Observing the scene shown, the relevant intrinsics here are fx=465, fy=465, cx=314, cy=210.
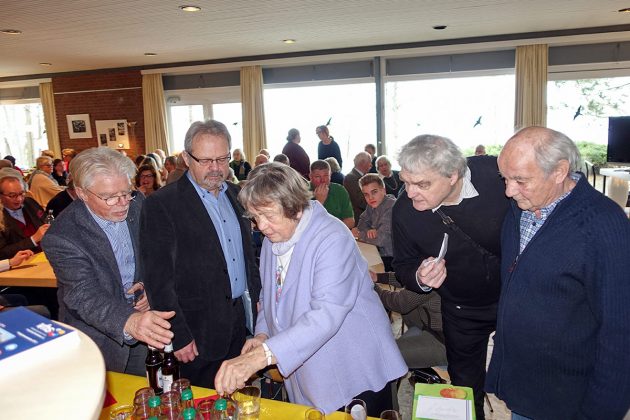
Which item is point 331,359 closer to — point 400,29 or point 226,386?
point 226,386

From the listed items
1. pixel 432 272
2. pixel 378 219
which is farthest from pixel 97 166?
pixel 378 219

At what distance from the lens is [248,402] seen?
1496 mm

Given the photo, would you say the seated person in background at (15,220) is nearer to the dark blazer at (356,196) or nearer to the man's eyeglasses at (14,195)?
the man's eyeglasses at (14,195)

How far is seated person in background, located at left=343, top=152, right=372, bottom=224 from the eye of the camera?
18.5ft

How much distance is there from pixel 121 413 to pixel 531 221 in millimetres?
1557

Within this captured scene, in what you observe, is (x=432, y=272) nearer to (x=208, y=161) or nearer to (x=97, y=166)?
(x=208, y=161)

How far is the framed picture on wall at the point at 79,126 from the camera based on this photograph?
37.0 ft

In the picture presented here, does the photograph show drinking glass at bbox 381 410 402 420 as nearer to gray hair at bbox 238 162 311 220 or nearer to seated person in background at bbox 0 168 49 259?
gray hair at bbox 238 162 311 220

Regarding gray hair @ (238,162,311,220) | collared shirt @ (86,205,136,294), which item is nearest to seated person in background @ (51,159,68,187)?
collared shirt @ (86,205,136,294)

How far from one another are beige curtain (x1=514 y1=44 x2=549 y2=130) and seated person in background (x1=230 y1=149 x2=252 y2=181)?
4.93 m

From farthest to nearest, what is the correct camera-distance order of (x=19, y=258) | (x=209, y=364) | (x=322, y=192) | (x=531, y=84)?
(x=531, y=84) → (x=322, y=192) → (x=19, y=258) → (x=209, y=364)

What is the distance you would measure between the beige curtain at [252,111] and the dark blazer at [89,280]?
26.8 ft

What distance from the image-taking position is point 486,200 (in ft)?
7.05

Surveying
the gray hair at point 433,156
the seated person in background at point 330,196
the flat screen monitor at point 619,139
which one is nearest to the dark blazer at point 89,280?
the gray hair at point 433,156
